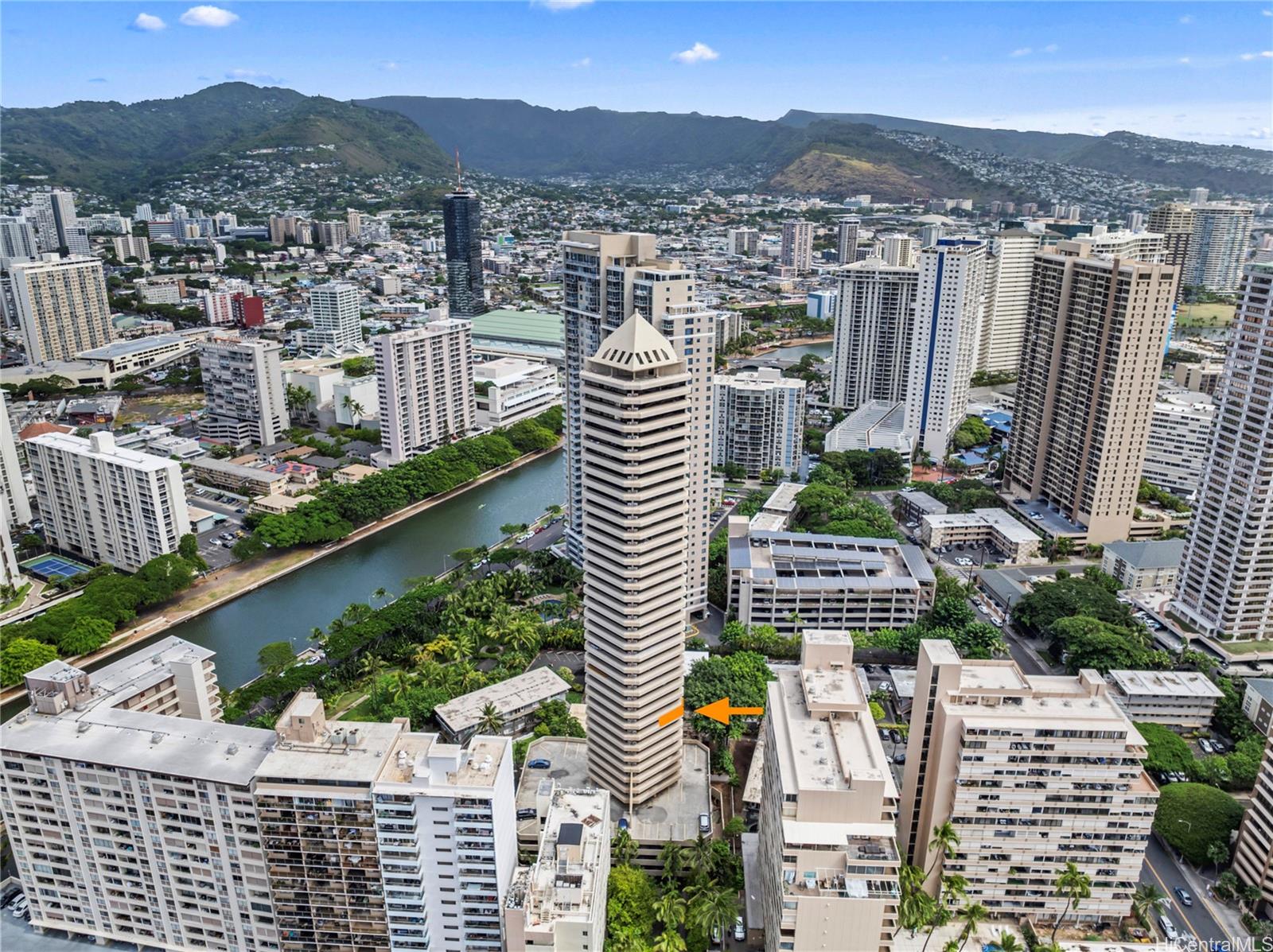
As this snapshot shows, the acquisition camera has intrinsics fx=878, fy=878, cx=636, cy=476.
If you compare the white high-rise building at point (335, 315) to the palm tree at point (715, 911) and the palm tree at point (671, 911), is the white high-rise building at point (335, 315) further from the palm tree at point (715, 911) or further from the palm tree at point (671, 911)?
the palm tree at point (715, 911)

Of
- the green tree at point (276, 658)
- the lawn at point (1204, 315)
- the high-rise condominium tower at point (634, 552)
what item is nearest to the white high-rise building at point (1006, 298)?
the lawn at point (1204, 315)

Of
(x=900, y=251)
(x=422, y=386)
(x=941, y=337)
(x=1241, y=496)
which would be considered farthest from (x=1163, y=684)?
(x=900, y=251)

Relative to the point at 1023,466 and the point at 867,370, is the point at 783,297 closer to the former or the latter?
the point at 867,370

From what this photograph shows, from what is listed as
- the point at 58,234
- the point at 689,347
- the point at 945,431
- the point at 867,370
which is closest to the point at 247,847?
the point at 689,347

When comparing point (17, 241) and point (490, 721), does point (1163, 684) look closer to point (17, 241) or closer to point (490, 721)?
point (490, 721)

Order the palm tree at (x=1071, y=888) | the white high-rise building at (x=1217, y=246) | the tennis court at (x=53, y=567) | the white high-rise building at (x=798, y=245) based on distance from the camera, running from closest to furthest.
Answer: the palm tree at (x=1071, y=888), the tennis court at (x=53, y=567), the white high-rise building at (x=1217, y=246), the white high-rise building at (x=798, y=245)
